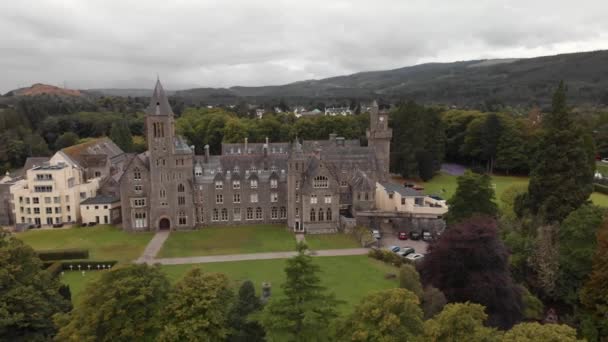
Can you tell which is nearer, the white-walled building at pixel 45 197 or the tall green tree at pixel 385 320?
the tall green tree at pixel 385 320

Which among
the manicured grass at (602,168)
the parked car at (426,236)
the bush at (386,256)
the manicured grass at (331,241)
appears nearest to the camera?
the bush at (386,256)

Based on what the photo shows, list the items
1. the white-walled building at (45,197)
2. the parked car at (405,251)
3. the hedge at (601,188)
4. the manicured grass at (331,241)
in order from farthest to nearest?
the hedge at (601,188)
the white-walled building at (45,197)
the manicured grass at (331,241)
the parked car at (405,251)

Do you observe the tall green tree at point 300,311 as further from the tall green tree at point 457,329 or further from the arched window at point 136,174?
the arched window at point 136,174

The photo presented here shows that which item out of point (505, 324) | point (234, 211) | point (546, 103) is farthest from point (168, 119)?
point (546, 103)

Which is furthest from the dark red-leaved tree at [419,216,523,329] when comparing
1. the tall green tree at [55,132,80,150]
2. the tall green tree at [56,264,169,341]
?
the tall green tree at [55,132,80,150]

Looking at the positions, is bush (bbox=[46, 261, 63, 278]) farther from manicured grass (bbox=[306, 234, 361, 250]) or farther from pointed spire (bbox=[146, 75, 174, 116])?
manicured grass (bbox=[306, 234, 361, 250])

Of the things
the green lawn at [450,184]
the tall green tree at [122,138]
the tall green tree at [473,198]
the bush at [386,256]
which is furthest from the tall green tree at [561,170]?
the tall green tree at [122,138]

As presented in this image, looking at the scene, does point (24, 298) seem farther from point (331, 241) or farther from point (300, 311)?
point (331, 241)

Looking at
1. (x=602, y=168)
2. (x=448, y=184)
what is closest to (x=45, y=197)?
(x=448, y=184)
